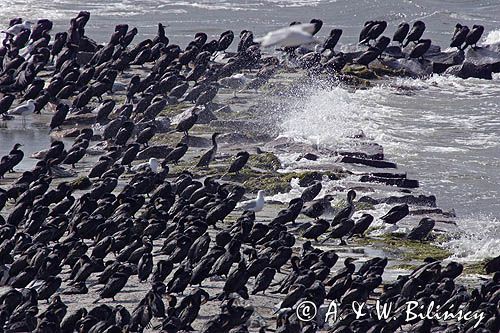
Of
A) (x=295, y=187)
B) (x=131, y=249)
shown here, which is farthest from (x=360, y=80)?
(x=131, y=249)

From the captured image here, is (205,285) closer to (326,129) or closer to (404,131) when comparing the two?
(326,129)

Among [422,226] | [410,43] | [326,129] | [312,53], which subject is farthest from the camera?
[410,43]

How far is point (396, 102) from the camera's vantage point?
113 ft

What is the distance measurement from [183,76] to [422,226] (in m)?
13.1

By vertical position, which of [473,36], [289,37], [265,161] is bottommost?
[473,36]

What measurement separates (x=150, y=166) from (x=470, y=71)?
547 inches

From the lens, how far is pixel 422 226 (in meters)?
22.7

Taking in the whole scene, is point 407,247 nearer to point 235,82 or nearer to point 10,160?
point 10,160

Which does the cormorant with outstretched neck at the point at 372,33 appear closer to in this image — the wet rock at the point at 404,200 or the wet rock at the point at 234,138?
the wet rock at the point at 234,138

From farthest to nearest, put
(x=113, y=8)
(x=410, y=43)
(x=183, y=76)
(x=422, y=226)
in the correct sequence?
(x=113, y=8) < (x=410, y=43) < (x=183, y=76) < (x=422, y=226)

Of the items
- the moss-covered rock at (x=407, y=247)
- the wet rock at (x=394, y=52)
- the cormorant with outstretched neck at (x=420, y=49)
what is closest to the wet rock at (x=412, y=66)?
the cormorant with outstretched neck at (x=420, y=49)

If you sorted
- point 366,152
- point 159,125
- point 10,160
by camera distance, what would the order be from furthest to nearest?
point 159,125, point 366,152, point 10,160

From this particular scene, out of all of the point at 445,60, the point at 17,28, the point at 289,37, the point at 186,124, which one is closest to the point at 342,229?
the point at 289,37

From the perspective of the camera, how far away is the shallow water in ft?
89.4
